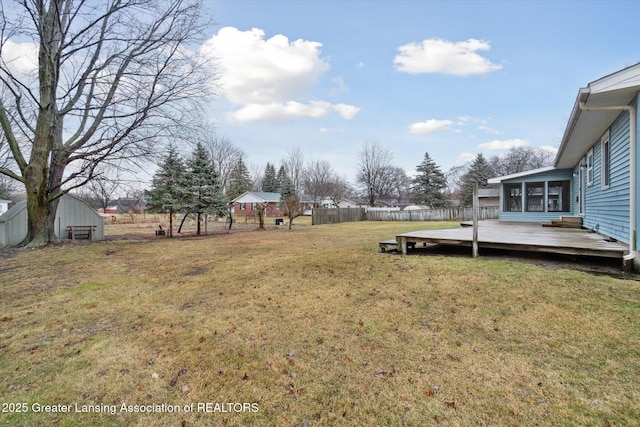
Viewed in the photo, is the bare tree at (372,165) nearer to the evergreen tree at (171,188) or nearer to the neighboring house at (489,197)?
Answer: the neighboring house at (489,197)

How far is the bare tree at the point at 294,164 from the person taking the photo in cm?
4705

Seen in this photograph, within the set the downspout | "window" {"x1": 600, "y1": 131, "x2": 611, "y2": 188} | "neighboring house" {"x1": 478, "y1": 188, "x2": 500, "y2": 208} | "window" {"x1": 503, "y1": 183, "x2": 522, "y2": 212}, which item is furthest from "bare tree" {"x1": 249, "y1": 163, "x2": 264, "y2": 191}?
the downspout

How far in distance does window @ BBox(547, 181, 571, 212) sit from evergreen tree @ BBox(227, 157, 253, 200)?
3573 cm

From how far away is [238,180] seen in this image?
43.0 meters

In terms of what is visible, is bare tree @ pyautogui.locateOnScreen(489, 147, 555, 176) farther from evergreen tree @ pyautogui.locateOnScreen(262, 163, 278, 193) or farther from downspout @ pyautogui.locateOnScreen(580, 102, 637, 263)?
downspout @ pyautogui.locateOnScreen(580, 102, 637, 263)

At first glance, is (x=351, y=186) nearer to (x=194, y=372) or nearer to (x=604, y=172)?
(x=604, y=172)

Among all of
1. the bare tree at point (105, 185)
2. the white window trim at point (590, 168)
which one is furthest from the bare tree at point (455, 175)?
the bare tree at point (105, 185)

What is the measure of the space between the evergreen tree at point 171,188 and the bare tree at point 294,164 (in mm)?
31918

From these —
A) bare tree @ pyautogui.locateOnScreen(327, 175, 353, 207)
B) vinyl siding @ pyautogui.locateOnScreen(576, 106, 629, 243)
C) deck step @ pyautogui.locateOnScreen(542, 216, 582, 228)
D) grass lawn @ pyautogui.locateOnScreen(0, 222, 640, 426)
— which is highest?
bare tree @ pyautogui.locateOnScreen(327, 175, 353, 207)

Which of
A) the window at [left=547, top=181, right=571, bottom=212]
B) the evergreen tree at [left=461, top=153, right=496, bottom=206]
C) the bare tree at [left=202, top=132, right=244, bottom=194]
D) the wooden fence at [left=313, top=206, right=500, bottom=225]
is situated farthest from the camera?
the bare tree at [left=202, top=132, right=244, bottom=194]

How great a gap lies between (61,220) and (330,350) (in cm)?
1377

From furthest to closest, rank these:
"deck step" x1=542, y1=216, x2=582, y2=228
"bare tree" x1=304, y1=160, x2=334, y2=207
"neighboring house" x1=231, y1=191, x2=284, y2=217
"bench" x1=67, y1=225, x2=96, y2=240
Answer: "bare tree" x1=304, y1=160, x2=334, y2=207, "neighboring house" x1=231, y1=191, x2=284, y2=217, "bench" x1=67, y1=225, x2=96, y2=240, "deck step" x1=542, y1=216, x2=582, y2=228

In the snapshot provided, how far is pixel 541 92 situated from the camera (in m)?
13.9

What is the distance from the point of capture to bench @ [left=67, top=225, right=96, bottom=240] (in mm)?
11977
